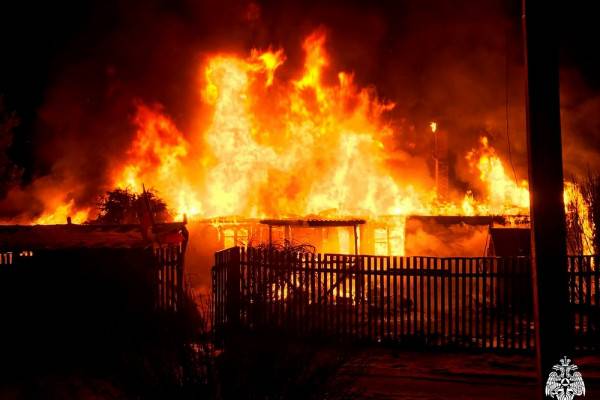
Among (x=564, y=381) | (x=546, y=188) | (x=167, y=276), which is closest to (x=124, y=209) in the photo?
(x=167, y=276)

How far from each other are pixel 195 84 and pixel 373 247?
18.1m

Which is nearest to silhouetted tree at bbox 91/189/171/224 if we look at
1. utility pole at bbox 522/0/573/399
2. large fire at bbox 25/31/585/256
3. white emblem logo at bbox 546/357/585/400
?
large fire at bbox 25/31/585/256

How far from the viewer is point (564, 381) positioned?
460 cm

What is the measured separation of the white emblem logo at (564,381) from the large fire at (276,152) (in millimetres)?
24801

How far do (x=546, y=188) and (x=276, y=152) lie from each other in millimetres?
26609

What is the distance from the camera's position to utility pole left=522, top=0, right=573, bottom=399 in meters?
4.57

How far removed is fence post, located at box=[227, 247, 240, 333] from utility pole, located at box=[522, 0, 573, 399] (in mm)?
6997

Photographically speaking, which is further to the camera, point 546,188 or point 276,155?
point 276,155

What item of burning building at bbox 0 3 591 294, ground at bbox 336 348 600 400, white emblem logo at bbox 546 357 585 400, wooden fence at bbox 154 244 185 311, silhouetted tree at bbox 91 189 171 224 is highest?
burning building at bbox 0 3 591 294

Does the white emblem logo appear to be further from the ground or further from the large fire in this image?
the large fire

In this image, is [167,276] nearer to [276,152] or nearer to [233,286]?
[233,286]

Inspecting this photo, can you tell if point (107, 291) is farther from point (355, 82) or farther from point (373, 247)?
point (355, 82)

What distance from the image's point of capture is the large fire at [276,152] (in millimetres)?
30250

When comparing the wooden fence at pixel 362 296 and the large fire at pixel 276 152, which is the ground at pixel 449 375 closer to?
the wooden fence at pixel 362 296
